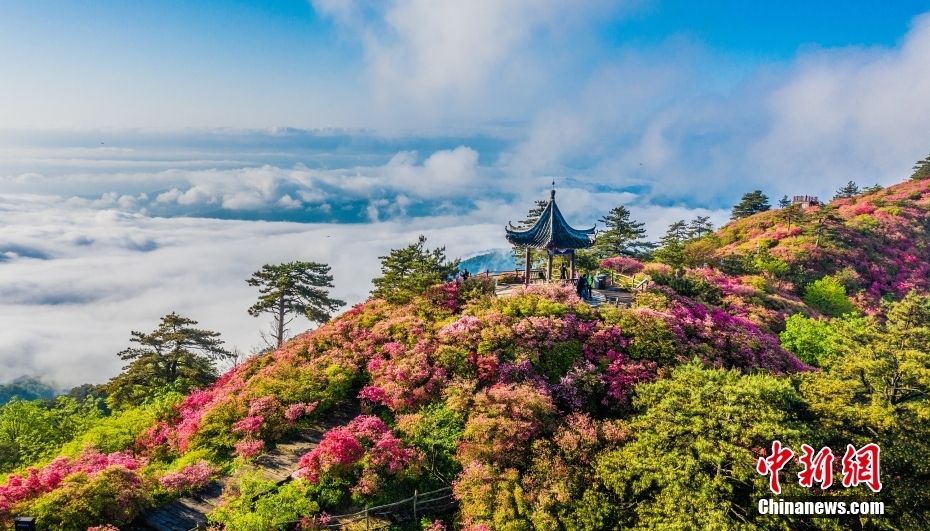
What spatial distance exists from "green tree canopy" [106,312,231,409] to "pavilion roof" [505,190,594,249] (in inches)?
821

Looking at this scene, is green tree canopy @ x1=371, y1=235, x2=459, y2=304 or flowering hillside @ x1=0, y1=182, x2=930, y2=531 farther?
green tree canopy @ x1=371, y1=235, x2=459, y2=304

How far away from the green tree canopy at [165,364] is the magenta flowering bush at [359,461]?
53.3 ft

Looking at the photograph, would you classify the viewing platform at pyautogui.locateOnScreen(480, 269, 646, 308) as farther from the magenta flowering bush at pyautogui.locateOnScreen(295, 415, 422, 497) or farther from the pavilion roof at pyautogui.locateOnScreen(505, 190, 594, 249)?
the magenta flowering bush at pyautogui.locateOnScreen(295, 415, 422, 497)

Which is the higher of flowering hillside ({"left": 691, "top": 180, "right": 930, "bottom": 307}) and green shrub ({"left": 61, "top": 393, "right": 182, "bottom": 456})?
flowering hillside ({"left": 691, "top": 180, "right": 930, "bottom": 307})

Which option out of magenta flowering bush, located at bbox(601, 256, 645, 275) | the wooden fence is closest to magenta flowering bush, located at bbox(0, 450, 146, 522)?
the wooden fence

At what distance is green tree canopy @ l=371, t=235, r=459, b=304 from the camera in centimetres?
2758

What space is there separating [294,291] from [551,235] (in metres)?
20.9

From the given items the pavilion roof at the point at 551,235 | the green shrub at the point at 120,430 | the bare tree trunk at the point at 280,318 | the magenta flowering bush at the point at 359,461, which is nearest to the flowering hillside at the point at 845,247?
the pavilion roof at the point at 551,235

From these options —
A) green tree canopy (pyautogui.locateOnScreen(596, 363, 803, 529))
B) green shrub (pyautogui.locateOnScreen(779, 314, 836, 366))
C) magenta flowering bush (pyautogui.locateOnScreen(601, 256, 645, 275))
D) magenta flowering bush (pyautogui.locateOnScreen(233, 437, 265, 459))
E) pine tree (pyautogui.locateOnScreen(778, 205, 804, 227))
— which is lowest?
magenta flowering bush (pyautogui.locateOnScreen(233, 437, 265, 459))

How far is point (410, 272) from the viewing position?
98.1 feet

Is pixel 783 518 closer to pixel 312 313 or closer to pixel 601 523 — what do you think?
pixel 601 523

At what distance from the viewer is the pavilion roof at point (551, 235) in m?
27.5

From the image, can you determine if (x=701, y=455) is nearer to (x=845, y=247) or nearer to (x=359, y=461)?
(x=359, y=461)

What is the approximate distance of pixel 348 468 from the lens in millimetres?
16984
